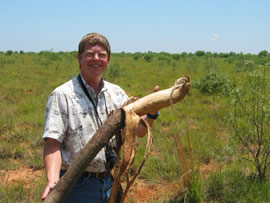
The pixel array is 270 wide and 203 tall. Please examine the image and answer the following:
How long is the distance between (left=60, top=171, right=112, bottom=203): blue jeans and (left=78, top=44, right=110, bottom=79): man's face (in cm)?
73

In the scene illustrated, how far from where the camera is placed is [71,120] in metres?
1.69

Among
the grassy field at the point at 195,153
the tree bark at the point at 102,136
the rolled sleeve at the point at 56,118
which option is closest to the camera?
the tree bark at the point at 102,136

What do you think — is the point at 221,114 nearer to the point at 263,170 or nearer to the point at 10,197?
the point at 263,170

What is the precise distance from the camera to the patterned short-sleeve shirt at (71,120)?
5.37 feet

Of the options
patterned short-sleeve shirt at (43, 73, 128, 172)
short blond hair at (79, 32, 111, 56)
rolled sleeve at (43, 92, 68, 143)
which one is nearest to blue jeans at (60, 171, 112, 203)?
patterned short-sleeve shirt at (43, 73, 128, 172)

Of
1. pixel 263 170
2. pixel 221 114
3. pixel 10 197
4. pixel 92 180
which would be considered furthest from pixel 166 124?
pixel 92 180

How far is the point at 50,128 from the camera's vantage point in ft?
5.25

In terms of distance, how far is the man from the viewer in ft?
5.32

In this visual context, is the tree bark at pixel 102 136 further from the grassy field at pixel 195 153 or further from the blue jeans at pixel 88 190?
the blue jeans at pixel 88 190

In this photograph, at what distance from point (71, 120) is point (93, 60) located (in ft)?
1.45

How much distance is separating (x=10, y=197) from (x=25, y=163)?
1103 millimetres

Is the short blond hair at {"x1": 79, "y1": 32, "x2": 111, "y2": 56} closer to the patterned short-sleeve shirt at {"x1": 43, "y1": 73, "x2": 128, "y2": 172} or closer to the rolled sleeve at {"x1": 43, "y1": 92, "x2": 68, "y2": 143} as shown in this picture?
the patterned short-sleeve shirt at {"x1": 43, "y1": 73, "x2": 128, "y2": 172}

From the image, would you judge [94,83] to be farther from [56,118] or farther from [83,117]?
[56,118]

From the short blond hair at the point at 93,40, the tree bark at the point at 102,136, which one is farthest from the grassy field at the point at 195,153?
the short blond hair at the point at 93,40
